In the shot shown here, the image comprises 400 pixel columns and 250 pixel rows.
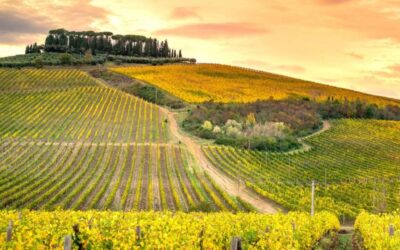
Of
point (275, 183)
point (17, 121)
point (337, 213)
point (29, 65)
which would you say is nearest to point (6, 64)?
point (29, 65)

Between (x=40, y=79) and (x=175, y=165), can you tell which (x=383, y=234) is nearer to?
(x=175, y=165)

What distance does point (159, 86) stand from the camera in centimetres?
11300

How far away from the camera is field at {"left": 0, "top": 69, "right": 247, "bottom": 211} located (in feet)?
159

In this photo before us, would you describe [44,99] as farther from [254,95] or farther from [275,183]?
[275,183]

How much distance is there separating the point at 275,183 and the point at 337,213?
10.2 m

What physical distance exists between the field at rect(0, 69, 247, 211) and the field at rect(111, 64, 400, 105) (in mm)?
15787

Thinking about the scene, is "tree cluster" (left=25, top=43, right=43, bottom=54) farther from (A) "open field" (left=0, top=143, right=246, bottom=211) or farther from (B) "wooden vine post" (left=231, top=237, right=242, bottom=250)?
(B) "wooden vine post" (left=231, top=237, right=242, bottom=250)

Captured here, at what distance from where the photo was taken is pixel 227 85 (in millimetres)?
124875

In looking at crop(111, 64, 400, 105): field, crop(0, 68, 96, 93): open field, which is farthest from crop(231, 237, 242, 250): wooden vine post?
crop(0, 68, 96, 93): open field

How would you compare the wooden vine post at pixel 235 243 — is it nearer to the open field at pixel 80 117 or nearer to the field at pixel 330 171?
the field at pixel 330 171

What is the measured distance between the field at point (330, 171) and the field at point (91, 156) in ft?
18.7

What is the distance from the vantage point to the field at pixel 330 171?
186 ft

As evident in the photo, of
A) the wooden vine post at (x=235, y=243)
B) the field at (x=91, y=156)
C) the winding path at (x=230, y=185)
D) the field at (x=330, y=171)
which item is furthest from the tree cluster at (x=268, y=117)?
the wooden vine post at (x=235, y=243)

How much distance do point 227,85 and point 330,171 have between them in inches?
2296
